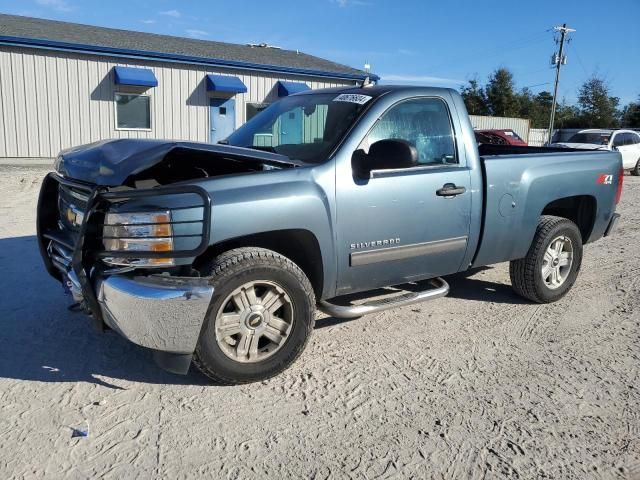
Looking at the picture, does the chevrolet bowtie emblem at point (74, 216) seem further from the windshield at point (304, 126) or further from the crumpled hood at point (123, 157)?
the windshield at point (304, 126)

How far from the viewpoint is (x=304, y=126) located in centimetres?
430

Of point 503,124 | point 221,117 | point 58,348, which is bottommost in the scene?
point 58,348

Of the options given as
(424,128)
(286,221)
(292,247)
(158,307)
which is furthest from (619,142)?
(158,307)

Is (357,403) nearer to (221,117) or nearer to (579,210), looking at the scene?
(579,210)

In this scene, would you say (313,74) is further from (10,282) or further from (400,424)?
(400,424)

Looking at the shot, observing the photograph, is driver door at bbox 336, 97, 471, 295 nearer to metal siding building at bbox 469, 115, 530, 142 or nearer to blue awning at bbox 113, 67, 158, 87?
blue awning at bbox 113, 67, 158, 87

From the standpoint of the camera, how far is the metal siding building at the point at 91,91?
1507 cm

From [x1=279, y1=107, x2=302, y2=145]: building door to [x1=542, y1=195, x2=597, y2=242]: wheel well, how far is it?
2587 mm

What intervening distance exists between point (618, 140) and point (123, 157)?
20.4 m

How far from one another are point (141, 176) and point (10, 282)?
2.67 m

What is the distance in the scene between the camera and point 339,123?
3998 mm

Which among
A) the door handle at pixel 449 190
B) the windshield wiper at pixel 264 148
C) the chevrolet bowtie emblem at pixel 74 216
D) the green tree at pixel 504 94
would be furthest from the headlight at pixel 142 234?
the green tree at pixel 504 94

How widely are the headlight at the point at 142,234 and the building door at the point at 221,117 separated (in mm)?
15458

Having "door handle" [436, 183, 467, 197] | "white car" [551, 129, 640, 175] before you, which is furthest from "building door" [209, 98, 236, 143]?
"door handle" [436, 183, 467, 197]
